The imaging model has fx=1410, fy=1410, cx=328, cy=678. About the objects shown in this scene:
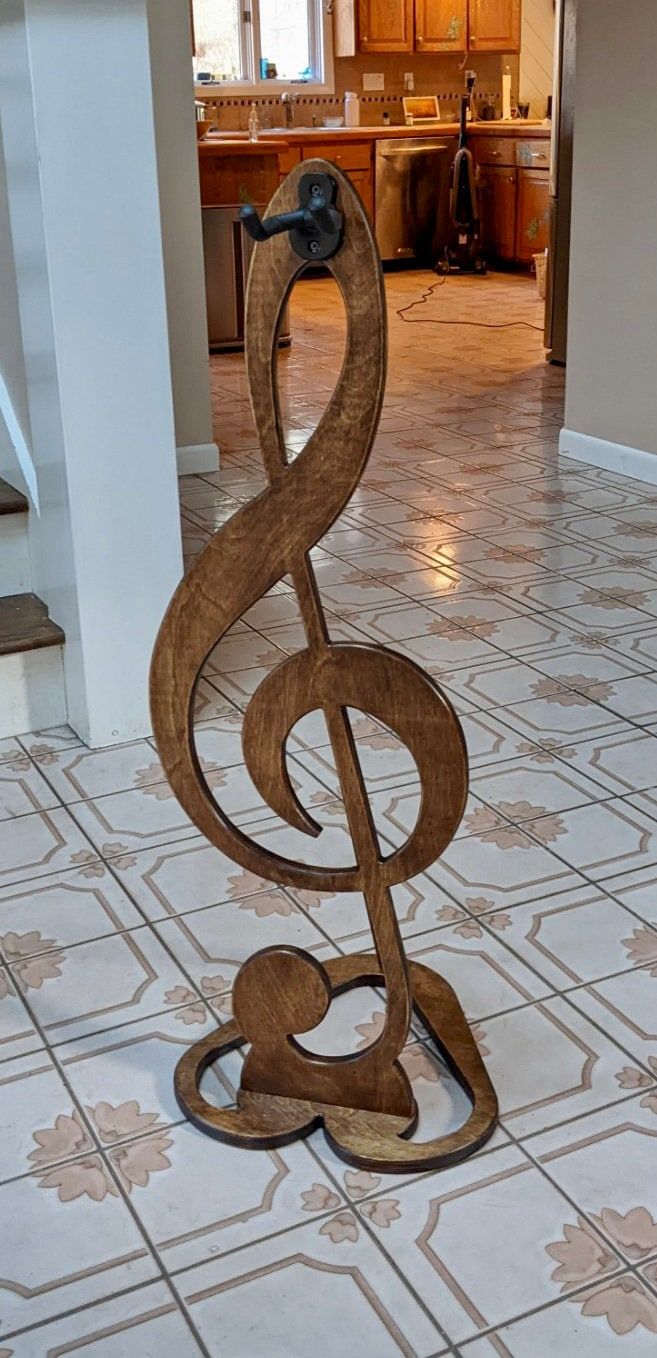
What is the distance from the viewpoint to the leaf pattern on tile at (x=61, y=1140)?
181 centimetres

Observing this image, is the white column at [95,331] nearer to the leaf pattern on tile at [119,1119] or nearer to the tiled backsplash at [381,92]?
the leaf pattern on tile at [119,1119]

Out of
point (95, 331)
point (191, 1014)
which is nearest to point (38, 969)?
point (191, 1014)

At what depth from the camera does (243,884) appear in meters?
2.45

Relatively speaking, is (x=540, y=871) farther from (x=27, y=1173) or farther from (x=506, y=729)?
(x=27, y=1173)

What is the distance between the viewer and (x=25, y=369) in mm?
2990

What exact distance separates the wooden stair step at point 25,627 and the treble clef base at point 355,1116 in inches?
48.6

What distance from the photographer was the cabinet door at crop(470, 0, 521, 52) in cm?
1048

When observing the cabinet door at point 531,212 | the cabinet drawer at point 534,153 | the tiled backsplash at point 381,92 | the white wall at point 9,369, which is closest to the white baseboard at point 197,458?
the white wall at point 9,369

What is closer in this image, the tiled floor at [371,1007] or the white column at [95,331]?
the tiled floor at [371,1007]

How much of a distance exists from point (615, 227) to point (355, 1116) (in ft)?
12.2

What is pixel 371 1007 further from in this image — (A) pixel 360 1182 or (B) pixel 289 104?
(B) pixel 289 104

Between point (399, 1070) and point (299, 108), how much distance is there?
32.7ft

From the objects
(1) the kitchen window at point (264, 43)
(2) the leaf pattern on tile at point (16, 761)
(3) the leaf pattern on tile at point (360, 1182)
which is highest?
(1) the kitchen window at point (264, 43)

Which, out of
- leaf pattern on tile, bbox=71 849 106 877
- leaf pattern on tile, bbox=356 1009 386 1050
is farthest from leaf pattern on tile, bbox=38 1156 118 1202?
leaf pattern on tile, bbox=71 849 106 877
